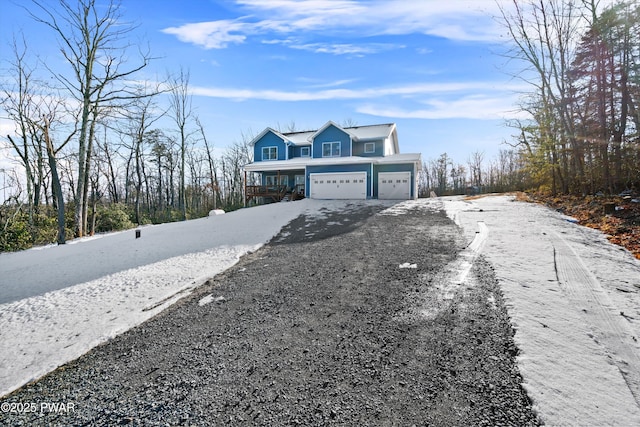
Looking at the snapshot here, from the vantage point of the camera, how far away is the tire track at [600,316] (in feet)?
8.41

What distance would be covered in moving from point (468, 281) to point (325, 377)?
10.1 feet

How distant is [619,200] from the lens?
30.9ft

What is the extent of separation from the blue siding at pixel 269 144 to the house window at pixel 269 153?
0.79 feet

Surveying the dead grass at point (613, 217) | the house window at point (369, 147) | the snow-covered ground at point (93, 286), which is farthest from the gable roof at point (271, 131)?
the dead grass at point (613, 217)

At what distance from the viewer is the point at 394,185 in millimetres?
16969

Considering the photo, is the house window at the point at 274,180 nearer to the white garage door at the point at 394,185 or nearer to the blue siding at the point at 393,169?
the blue siding at the point at 393,169

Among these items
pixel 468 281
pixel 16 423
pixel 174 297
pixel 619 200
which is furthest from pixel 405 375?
pixel 619 200

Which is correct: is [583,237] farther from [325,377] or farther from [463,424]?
[325,377]

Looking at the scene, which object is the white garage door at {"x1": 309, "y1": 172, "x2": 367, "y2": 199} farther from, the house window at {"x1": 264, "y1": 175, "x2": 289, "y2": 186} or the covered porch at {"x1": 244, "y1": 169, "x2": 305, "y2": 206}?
the house window at {"x1": 264, "y1": 175, "x2": 289, "y2": 186}

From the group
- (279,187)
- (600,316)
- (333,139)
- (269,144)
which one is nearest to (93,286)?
(600,316)

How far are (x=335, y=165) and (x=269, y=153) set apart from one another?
251 inches

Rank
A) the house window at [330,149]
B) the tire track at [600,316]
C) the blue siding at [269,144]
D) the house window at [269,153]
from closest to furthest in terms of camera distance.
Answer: the tire track at [600,316] → the house window at [330,149] → the blue siding at [269,144] → the house window at [269,153]

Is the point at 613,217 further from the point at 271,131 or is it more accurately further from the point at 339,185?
the point at 271,131

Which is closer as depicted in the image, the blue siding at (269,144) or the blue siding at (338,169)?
the blue siding at (338,169)
